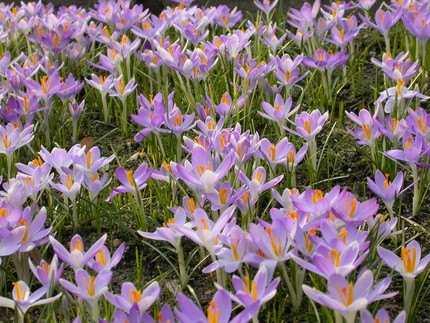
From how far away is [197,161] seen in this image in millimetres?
1502

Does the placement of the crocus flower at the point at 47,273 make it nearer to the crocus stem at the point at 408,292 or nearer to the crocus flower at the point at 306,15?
the crocus stem at the point at 408,292

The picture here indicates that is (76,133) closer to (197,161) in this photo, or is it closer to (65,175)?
(65,175)

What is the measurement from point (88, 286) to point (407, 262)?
63 centimetres

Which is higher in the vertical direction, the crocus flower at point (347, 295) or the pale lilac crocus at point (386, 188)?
the crocus flower at point (347, 295)

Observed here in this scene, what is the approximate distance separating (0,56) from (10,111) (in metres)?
0.64

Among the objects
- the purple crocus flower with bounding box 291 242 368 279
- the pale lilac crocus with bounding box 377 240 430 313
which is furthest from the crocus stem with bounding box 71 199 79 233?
the pale lilac crocus with bounding box 377 240 430 313

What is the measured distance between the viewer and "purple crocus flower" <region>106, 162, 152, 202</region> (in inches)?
61.2

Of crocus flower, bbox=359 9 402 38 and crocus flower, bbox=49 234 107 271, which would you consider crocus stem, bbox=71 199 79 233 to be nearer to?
crocus flower, bbox=49 234 107 271

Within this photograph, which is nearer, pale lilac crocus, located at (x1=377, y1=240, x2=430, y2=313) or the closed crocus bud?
pale lilac crocus, located at (x1=377, y1=240, x2=430, y2=313)

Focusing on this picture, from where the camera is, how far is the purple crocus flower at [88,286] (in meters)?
1.17

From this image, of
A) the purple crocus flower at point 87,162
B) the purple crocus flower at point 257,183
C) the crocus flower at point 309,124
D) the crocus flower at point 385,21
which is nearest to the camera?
the purple crocus flower at point 257,183

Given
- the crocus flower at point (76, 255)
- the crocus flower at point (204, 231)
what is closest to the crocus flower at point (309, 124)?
the crocus flower at point (204, 231)

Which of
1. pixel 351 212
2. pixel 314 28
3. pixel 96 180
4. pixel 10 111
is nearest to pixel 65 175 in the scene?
pixel 96 180

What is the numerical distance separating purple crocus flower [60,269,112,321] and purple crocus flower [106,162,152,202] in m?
0.39
